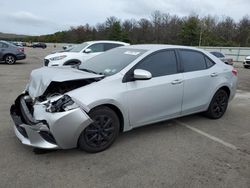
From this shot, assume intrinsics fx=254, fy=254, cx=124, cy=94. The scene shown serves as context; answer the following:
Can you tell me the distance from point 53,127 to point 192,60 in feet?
9.87

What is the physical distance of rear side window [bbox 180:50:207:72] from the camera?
4.77m

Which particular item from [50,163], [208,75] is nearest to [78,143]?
[50,163]

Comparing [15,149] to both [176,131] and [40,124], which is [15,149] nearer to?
[40,124]

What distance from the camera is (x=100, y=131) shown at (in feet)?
12.1

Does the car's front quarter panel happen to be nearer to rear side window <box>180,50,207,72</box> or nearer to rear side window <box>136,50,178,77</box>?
rear side window <box>136,50,178,77</box>

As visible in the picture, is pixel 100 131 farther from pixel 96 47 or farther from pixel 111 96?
pixel 96 47

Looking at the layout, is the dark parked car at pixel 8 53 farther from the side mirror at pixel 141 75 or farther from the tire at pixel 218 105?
the side mirror at pixel 141 75

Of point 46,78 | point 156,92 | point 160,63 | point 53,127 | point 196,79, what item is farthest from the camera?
point 196,79

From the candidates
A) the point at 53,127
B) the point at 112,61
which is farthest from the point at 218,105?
the point at 53,127

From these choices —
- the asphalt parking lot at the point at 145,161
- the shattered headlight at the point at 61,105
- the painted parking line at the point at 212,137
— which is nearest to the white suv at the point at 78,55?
the asphalt parking lot at the point at 145,161

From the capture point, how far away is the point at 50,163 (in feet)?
11.0

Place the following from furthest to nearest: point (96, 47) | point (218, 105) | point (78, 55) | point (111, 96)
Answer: point (96, 47)
point (78, 55)
point (218, 105)
point (111, 96)

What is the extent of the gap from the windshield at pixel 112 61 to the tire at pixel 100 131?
27.3 inches

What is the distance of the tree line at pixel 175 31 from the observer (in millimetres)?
55844
